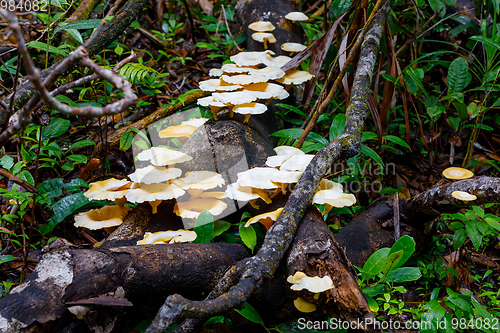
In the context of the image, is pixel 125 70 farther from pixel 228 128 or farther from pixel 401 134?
pixel 401 134

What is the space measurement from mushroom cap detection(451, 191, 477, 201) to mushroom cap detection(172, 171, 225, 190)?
1654 mm

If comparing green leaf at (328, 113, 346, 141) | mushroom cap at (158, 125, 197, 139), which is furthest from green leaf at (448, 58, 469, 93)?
mushroom cap at (158, 125, 197, 139)

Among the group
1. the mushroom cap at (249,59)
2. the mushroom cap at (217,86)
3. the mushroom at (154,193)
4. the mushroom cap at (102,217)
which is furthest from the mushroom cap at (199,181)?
the mushroom cap at (249,59)

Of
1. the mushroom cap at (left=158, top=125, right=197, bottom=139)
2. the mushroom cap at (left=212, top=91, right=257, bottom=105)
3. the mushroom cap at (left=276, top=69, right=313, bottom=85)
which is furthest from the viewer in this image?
the mushroom cap at (left=276, top=69, right=313, bottom=85)

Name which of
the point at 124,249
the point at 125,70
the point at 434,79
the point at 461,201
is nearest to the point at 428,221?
the point at 461,201

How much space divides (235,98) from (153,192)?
43.8 inches

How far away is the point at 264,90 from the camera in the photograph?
10.4ft

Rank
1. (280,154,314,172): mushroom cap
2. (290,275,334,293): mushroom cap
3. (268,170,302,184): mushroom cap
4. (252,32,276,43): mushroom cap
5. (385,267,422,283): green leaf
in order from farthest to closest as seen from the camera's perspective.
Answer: (252,32,276,43): mushroom cap, (280,154,314,172): mushroom cap, (268,170,302,184): mushroom cap, (385,267,422,283): green leaf, (290,275,334,293): mushroom cap

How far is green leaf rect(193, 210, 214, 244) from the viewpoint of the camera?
2.27 meters

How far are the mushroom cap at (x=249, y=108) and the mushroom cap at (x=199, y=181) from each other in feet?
2.20

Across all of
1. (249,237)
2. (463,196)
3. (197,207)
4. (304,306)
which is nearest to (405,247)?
→ (463,196)

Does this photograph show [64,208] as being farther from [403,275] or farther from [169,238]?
[403,275]

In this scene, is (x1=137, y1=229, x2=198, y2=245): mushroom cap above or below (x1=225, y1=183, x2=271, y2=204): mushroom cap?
below

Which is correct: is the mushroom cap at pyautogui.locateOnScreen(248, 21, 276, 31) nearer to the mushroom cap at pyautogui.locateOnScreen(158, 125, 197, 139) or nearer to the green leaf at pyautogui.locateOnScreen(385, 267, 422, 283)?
the mushroom cap at pyautogui.locateOnScreen(158, 125, 197, 139)
